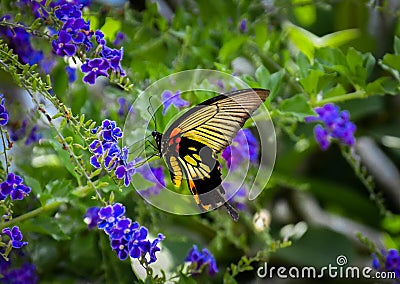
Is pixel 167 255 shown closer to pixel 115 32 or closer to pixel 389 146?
pixel 115 32

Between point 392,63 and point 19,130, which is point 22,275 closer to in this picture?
point 19,130

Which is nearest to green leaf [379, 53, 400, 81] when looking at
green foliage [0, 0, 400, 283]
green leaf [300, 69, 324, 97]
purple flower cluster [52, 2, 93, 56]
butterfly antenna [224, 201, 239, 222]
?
green foliage [0, 0, 400, 283]

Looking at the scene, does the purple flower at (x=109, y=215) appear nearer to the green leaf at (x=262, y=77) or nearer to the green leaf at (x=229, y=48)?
the green leaf at (x=262, y=77)

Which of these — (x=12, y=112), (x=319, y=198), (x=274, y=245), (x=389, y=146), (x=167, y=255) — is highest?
(x=12, y=112)

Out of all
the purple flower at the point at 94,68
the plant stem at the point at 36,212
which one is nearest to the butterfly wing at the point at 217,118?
the purple flower at the point at 94,68

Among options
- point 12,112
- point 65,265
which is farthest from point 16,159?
point 65,265

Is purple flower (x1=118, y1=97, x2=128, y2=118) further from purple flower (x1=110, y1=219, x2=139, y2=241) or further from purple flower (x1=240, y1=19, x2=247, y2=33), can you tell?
purple flower (x1=110, y1=219, x2=139, y2=241)
